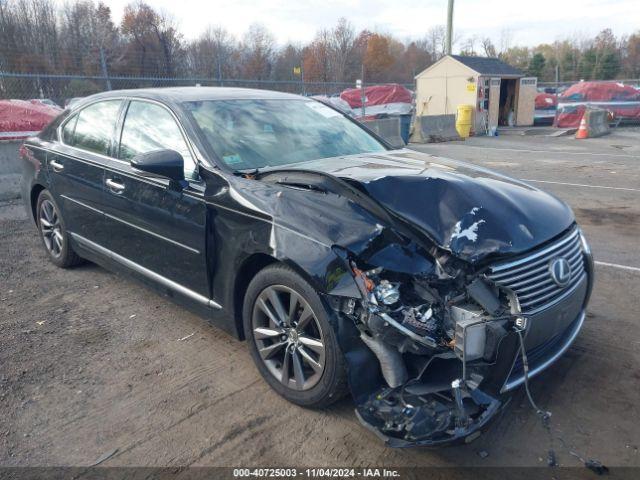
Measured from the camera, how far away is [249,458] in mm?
2672

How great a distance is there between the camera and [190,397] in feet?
10.5

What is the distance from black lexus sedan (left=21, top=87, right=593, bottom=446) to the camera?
2465 millimetres

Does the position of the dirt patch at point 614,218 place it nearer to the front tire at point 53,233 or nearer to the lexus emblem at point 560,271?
the lexus emblem at point 560,271

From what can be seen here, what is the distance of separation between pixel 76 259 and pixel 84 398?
2.42 m

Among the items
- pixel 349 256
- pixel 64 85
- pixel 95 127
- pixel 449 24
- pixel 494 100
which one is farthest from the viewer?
pixel 449 24

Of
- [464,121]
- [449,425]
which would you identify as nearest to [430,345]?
[449,425]

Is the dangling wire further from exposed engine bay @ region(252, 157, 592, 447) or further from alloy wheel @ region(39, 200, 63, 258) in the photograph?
alloy wheel @ region(39, 200, 63, 258)

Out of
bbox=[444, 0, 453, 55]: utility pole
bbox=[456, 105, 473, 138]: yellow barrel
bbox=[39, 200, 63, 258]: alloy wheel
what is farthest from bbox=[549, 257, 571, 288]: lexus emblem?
bbox=[444, 0, 453, 55]: utility pole

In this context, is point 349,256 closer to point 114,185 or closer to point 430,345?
point 430,345

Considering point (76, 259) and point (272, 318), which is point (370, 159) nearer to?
point (272, 318)

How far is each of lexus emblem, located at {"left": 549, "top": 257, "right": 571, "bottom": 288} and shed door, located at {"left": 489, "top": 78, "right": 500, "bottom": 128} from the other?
68.0 ft

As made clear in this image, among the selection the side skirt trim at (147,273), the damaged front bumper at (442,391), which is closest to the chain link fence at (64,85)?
the side skirt trim at (147,273)

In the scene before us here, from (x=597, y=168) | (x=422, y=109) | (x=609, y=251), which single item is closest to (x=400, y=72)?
(x=422, y=109)

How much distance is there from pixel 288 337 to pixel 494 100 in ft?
73.0
